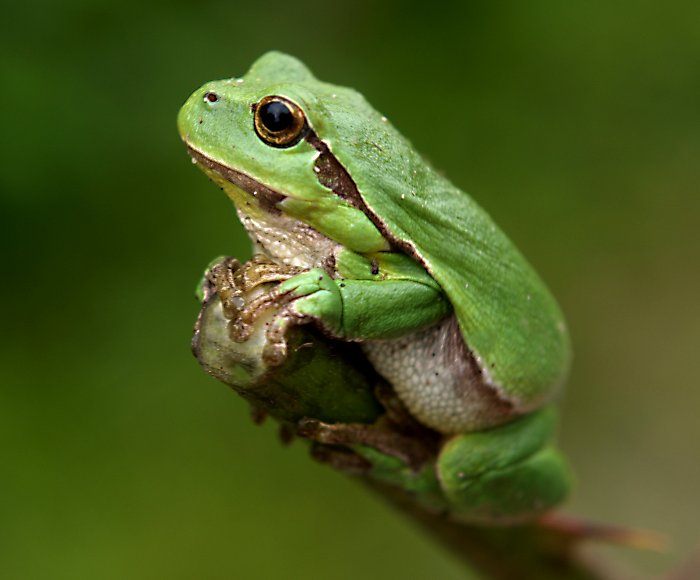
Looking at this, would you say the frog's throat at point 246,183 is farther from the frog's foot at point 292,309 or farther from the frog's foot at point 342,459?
the frog's foot at point 342,459

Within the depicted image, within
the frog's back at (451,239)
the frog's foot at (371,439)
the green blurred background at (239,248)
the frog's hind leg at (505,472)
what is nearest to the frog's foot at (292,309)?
the frog's foot at (371,439)

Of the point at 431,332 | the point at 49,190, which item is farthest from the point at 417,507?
the point at 49,190

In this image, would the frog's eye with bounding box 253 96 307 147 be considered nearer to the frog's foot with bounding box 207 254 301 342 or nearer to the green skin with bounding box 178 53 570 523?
the green skin with bounding box 178 53 570 523

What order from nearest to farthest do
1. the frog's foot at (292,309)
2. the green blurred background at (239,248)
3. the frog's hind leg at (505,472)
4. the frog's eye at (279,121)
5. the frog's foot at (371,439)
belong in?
the frog's foot at (292,309) → the frog's foot at (371,439) → the frog's eye at (279,121) → the frog's hind leg at (505,472) → the green blurred background at (239,248)

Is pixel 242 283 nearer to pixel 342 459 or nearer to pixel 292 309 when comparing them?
pixel 292 309

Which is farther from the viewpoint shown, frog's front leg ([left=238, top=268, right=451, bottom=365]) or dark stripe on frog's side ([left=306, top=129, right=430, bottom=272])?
dark stripe on frog's side ([left=306, top=129, right=430, bottom=272])

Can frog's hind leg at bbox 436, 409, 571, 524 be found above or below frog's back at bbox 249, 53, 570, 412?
below

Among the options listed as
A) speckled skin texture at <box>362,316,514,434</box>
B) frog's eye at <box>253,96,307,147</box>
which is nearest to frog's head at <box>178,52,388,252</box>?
frog's eye at <box>253,96,307,147</box>
